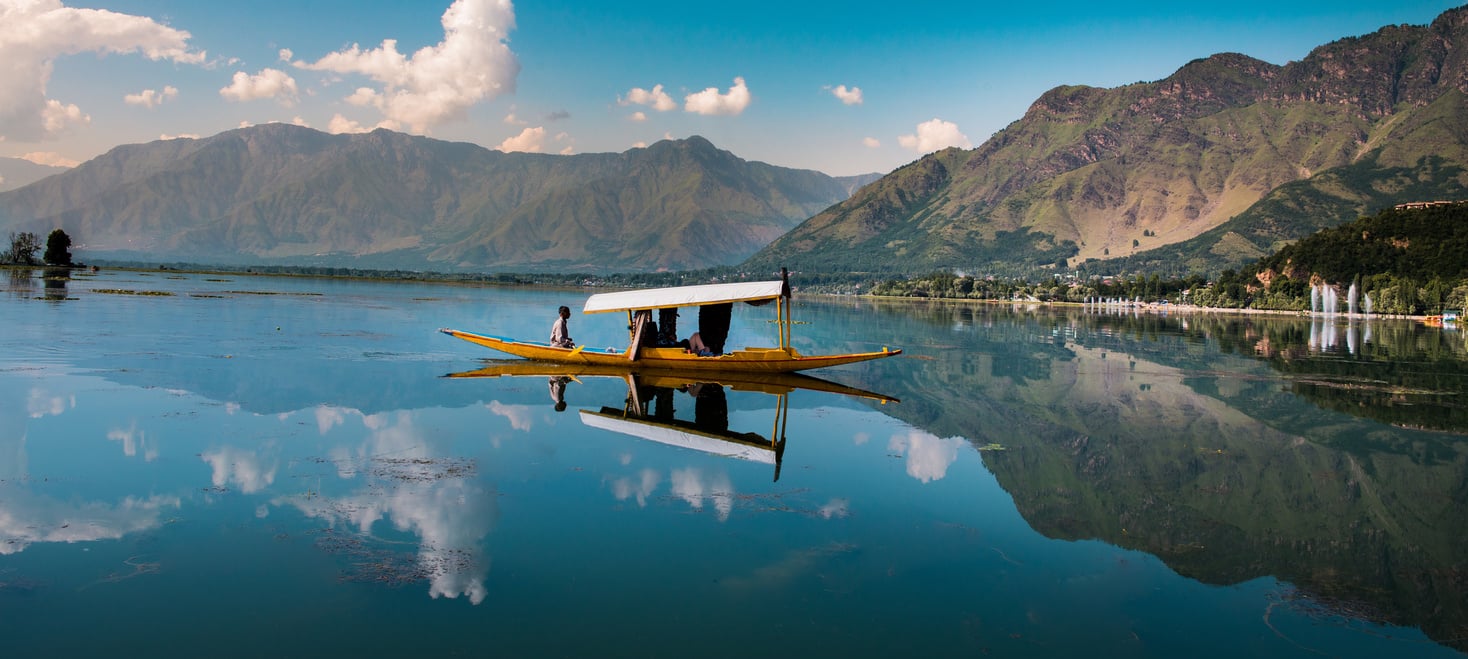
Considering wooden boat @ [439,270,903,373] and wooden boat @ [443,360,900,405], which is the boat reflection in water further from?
wooden boat @ [439,270,903,373]

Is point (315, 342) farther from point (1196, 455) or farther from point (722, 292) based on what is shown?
point (1196, 455)

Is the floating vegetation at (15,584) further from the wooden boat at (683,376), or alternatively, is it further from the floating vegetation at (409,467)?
the wooden boat at (683,376)

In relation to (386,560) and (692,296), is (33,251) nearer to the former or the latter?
(692,296)

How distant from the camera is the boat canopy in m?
28.3

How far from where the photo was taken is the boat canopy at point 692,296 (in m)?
28.3

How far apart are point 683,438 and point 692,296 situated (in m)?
11.8

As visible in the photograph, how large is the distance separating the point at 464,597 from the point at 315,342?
30.7 metres

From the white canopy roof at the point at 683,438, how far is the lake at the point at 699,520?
0.16 m

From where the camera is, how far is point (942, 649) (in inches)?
347

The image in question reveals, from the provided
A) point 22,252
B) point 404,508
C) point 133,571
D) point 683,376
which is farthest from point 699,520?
point 22,252

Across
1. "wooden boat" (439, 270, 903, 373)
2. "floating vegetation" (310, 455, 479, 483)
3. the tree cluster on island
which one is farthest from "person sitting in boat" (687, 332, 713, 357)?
the tree cluster on island

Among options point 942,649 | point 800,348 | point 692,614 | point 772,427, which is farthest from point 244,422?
point 800,348

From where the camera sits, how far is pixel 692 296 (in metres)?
30.1

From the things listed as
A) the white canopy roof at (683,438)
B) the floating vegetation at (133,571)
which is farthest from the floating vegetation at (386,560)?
the white canopy roof at (683,438)
